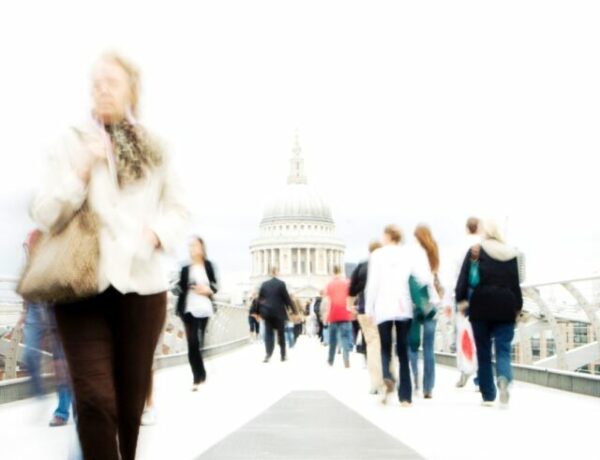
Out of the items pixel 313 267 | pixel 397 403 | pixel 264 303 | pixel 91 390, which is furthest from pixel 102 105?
pixel 313 267

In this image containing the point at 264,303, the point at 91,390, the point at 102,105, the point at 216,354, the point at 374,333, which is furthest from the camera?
the point at 216,354

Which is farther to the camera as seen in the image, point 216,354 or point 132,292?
point 216,354

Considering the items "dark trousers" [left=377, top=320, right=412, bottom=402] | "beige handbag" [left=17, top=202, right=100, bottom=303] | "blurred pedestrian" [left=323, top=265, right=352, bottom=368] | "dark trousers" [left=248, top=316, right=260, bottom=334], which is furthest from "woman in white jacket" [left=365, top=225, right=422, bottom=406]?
"dark trousers" [left=248, top=316, right=260, bottom=334]

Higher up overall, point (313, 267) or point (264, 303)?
point (313, 267)

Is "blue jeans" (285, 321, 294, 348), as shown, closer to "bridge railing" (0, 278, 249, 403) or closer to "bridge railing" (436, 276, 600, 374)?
"bridge railing" (0, 278, 249, 403)

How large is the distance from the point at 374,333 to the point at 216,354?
12.2 metres

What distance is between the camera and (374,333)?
12.1 meters

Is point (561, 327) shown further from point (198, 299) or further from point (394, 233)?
point (198, 299)

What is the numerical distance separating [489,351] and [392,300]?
102 cm

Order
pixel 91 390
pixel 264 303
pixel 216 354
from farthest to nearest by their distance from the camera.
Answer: pixel 216 354 < pixel 264 303 < pixel 91 390

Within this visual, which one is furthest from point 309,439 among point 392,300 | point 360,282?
point 360,282

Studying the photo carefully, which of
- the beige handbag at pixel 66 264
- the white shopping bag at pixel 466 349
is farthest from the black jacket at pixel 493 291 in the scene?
the beige handbag at pixel 66 264

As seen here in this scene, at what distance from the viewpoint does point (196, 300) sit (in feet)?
40.4

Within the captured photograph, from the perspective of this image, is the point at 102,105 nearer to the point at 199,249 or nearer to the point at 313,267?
the point at 199,249
